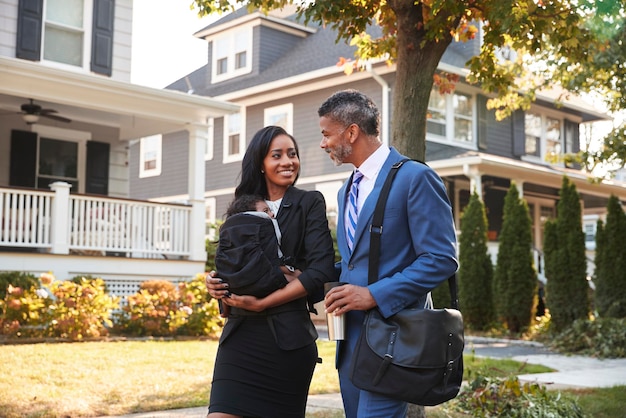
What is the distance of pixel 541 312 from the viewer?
19.4m

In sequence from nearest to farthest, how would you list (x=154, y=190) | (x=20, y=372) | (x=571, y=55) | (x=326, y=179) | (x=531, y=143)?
1. (x=571, y=55)
2. (x=20, y=372)
3. (x=326, y=179)
4. (x=531, y=143)
5. (x=154, y=190)

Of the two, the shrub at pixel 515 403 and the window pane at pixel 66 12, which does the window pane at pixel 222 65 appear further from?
the shrub at pixel 515 403

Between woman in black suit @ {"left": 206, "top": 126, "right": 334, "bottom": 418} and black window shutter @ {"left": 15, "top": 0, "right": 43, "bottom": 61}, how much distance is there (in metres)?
12.4

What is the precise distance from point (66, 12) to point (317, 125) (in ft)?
25.1

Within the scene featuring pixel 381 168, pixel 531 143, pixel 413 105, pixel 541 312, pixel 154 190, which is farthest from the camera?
pixel 154 190

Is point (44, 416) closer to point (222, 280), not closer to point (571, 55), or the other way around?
point (222, 280)

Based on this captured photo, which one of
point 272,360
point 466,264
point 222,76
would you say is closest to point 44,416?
point 272,360

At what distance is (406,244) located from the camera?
327 cm

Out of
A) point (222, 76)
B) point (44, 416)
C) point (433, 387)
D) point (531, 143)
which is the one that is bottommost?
point (44, 416)

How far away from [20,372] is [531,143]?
760 inches

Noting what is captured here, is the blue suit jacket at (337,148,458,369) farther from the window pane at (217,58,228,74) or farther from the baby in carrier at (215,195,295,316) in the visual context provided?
the window pane at (217,58,228,74)

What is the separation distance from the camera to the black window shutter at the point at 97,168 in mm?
16438

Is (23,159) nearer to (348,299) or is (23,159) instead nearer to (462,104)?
(462,104)

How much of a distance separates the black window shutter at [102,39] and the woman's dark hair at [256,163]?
12836mm
